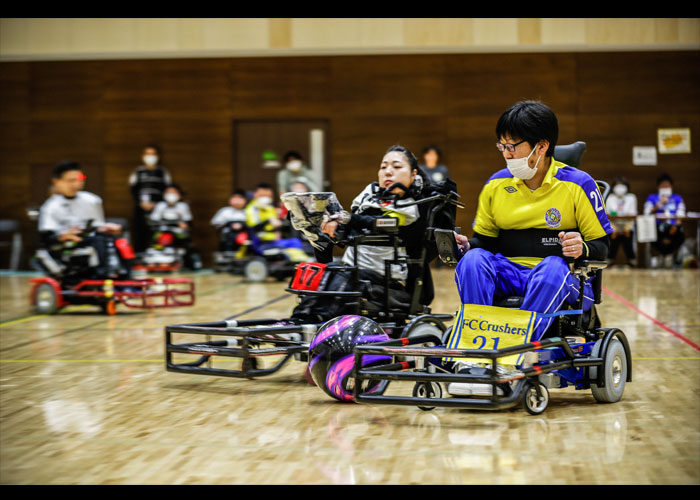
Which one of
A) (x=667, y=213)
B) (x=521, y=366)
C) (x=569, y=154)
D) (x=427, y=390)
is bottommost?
(x=427, y=390)

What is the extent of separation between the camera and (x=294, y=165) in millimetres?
12453

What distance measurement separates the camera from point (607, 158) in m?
14.1

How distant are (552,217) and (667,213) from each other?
10412 mm

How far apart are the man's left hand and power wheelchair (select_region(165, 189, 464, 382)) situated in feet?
2.46

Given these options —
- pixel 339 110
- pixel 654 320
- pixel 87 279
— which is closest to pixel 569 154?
pixel 654 320

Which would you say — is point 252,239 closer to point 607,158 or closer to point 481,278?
point 607,158

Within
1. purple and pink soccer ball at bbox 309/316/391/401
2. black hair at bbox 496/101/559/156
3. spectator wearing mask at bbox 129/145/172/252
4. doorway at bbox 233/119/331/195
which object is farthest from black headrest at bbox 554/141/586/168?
doorway at bbox 233/119/331/195

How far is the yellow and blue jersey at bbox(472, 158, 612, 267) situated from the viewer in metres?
3.50

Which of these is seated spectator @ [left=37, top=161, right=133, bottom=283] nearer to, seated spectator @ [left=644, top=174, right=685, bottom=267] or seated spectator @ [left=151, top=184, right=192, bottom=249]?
seated spectator @ [left=151, top=184, right=192, bottom=249]

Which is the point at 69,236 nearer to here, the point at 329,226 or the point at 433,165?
the point at 329,226

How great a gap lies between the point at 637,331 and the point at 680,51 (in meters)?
9.65

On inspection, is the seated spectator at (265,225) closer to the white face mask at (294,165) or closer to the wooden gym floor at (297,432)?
the white face mask at (294,165)

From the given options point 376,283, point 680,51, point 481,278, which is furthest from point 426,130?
point 481,278

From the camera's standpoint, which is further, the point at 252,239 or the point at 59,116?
the point at 59,116
